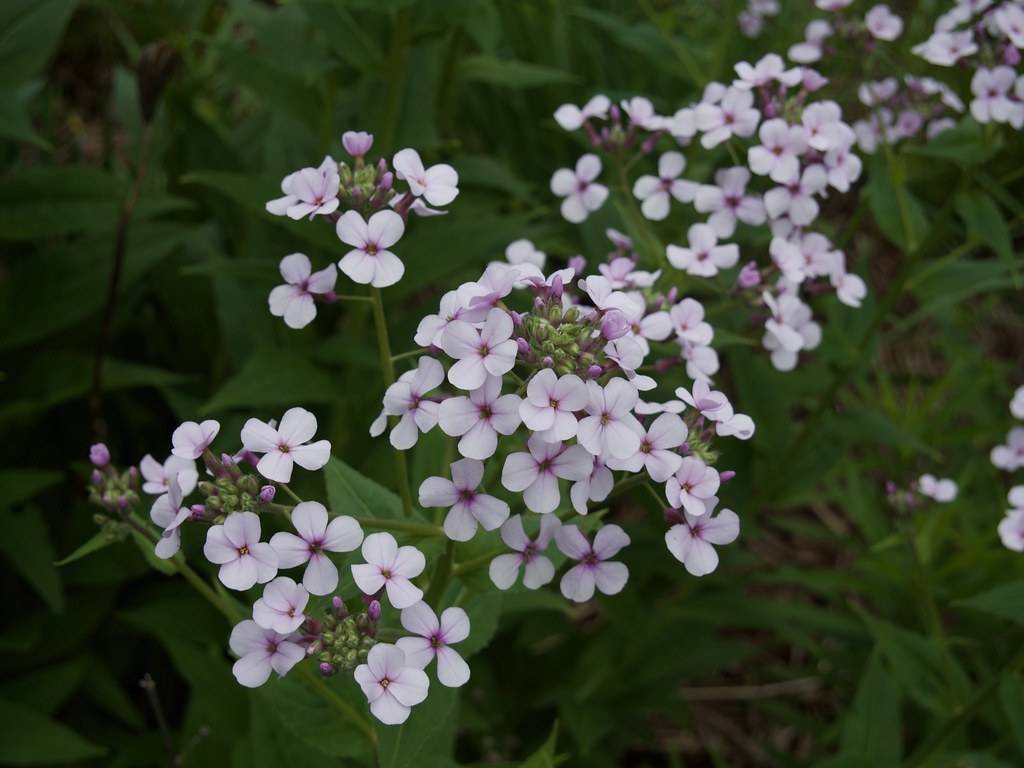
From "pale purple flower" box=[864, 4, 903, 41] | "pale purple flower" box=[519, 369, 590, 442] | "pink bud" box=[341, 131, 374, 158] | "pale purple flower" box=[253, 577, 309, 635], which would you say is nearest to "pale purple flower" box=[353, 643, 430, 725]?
"pale purple flower" box=[253, 577, 309, 635]

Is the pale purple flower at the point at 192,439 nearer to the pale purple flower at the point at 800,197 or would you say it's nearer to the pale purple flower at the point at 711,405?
the pale purple flower at the point at 711,405

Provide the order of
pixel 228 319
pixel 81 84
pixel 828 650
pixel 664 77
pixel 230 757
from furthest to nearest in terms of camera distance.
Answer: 1. pixel 81 84
2. pixel 664 77
3. pixel 828 650
4. pixel 228 319
5. pixel 230 757

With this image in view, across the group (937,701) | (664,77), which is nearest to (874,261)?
(664,77)

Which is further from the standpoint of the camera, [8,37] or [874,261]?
[874,261]

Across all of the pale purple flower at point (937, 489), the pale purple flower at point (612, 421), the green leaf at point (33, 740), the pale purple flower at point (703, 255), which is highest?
the pale purple flower at point (612, 421)

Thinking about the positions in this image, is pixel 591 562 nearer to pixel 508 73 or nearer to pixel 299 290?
pixel 299 290

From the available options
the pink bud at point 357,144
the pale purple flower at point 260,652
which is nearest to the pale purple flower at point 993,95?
the pink bud at point 357,144

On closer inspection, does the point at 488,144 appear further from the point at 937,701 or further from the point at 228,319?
the point at 937,701
